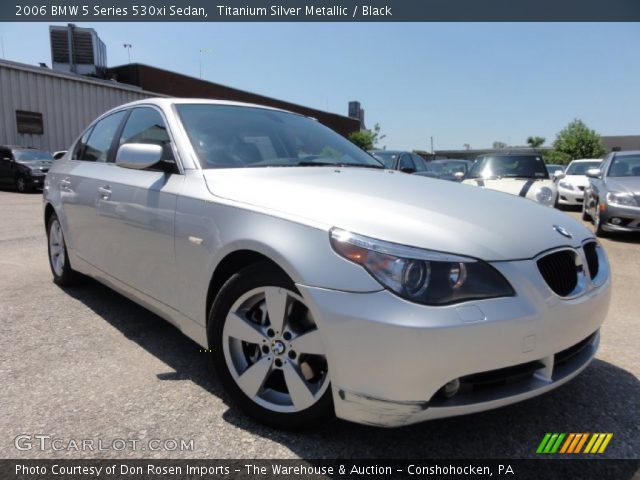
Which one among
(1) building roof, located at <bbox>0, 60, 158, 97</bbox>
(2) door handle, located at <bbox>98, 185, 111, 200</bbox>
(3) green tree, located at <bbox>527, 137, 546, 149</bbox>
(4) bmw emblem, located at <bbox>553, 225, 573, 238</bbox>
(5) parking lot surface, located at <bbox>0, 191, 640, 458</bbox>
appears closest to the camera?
(5) parking lot surface, located at <bbox>0, 191, 640, 458</bbox>

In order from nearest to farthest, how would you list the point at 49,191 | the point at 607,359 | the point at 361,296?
1. the point at 361,296
2. the point at 607,359
3. the point at 49,191

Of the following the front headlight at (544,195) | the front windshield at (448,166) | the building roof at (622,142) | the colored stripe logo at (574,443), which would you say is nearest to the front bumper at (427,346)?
the colored stripe logo at (574,443)

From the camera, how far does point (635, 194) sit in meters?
7.41

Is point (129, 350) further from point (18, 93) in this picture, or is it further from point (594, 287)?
point (18, 93)

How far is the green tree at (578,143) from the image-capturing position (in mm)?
44281

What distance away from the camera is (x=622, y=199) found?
7449 mm

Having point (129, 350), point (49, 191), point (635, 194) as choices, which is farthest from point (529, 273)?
point (635, 194)

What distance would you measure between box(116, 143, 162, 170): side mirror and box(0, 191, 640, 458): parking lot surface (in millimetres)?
1186

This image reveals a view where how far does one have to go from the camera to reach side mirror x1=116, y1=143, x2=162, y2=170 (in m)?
2.59

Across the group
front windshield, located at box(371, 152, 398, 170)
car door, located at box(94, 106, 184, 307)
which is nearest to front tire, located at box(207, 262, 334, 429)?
car door, located at box(94, 106, 184, 307)

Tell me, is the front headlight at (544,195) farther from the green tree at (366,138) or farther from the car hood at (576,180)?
the green tree at (366,138)

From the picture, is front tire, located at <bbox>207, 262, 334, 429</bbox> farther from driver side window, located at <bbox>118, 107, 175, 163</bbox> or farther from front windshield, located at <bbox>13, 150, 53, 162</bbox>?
front windshield, located at <bbox>13, 150, 53, 162</bbox>

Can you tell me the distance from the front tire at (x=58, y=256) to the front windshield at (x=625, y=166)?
8642mm

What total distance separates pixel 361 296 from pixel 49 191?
3.85m
